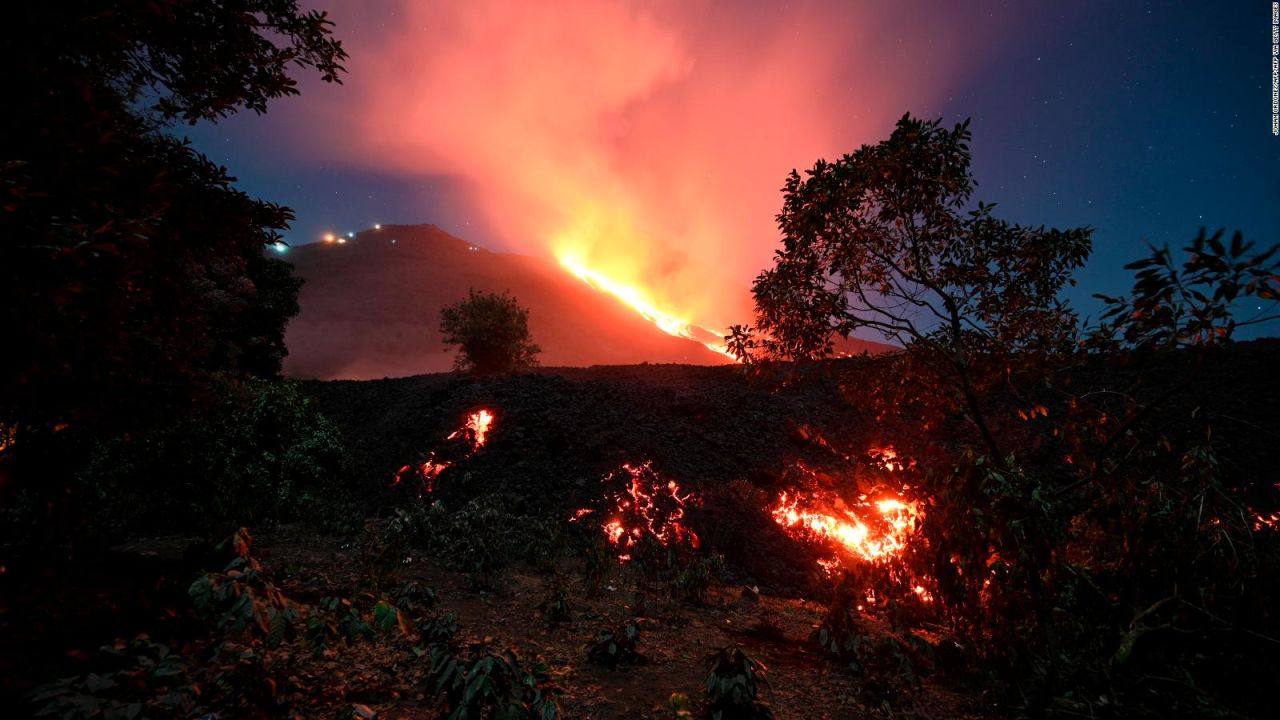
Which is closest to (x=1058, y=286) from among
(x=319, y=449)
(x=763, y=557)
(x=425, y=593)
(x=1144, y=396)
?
(x=763, y=557)

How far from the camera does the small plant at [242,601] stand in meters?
2.53

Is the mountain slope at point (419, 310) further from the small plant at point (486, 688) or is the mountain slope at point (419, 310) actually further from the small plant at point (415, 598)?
the small plant at point (486, 688)

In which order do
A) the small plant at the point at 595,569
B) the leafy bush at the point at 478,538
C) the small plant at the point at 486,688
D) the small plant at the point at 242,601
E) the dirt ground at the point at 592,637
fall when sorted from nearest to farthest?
the small plant at the point at 242,601, the small plant at the point at 486,688, the dirt ground at the point at 592,637, the small plant at the point at 595,569, the leafy bush at the point at 478,538

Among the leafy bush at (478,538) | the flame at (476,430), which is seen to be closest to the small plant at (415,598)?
the leafy bush at (478,538)

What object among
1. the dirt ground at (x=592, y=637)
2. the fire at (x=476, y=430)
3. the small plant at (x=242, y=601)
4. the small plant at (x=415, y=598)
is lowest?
the dirt ground at (x=592, y=637)

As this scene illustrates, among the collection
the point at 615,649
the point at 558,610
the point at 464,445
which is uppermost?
the point at 464,445

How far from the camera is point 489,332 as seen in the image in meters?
33.8

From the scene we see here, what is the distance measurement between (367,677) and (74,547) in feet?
15.8

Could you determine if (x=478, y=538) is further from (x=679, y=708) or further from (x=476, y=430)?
(x=476, y=430)

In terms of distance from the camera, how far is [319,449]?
14375 millimetres

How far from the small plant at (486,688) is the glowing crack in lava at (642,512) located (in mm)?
8265

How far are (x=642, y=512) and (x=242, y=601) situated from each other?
11091mm

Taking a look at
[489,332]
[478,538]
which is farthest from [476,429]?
[489,332]

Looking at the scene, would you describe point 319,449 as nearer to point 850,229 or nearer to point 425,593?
point 425,593
